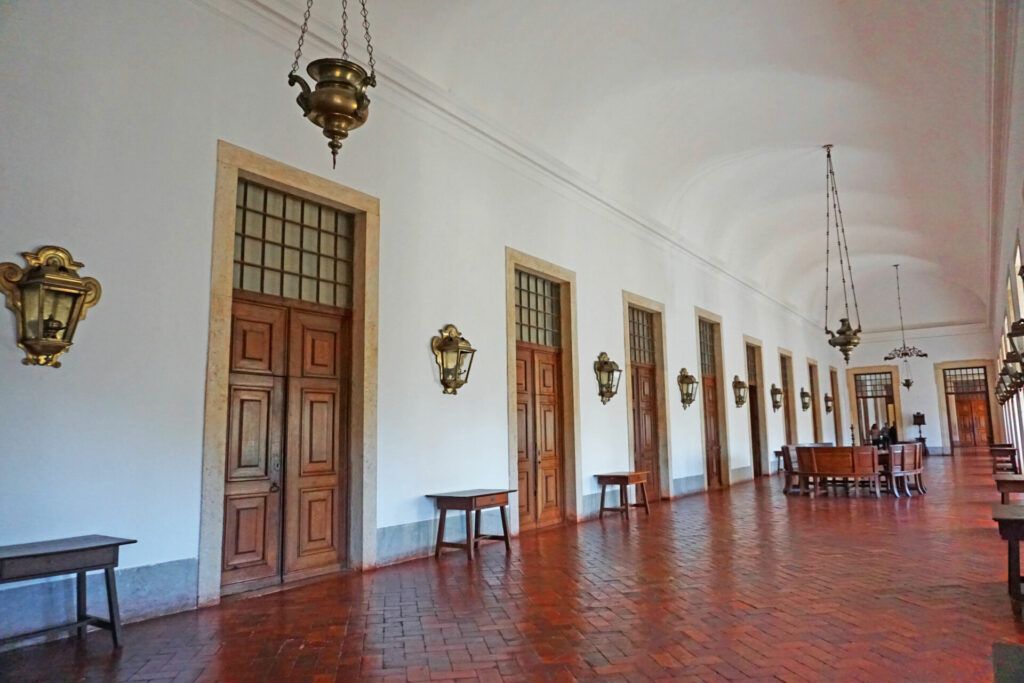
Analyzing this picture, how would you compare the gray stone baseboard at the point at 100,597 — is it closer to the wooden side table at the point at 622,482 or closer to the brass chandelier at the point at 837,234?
the wooden side table at the point at 622,482

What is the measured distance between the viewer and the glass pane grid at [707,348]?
1534cm

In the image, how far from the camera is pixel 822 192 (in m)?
14.9

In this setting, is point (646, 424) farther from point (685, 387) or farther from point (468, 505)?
point (468, 505)

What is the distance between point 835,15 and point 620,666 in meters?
7.68

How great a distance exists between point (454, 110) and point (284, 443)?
4.35 metres

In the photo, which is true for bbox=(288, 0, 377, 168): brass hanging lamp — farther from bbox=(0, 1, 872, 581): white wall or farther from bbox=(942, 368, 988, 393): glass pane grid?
bbox=(942, 368, 988, 393): glass pane grid

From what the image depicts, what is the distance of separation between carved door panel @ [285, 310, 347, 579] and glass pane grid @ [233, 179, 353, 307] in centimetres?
29

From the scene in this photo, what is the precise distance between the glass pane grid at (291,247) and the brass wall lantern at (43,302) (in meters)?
1.51

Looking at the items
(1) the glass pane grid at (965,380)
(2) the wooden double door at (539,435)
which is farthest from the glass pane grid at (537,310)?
(1) the glass pane grid at (965,380)

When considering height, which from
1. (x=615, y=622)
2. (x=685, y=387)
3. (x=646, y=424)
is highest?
(x=685, y=387)

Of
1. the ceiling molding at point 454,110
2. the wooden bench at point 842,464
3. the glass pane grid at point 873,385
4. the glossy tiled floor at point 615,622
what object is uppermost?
the ceiling molding at point 454,110

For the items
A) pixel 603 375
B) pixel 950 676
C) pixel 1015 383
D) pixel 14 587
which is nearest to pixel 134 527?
pixel 14 587

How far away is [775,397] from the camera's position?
1933 centimetres

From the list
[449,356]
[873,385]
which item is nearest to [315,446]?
[449,356]
